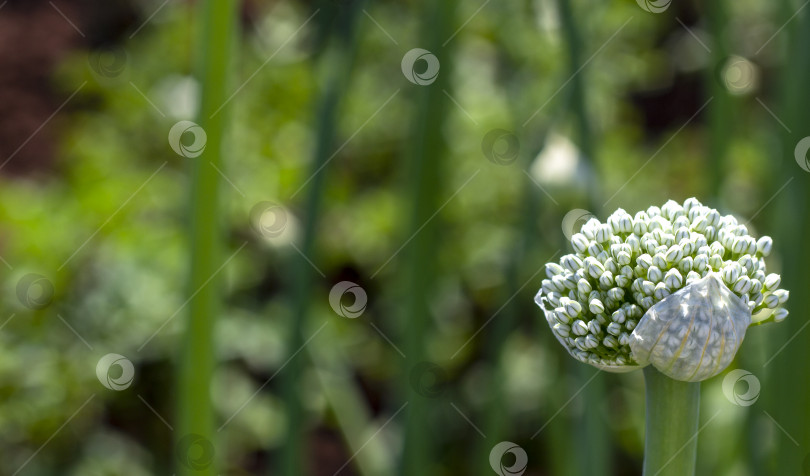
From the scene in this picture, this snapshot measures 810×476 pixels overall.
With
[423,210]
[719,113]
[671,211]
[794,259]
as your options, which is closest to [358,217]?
[719,113]

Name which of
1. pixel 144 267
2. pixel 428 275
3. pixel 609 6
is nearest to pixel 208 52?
pixel 428 275

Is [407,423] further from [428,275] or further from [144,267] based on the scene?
[144,267]

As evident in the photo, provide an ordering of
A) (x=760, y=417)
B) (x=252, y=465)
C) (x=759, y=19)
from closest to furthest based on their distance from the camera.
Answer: (x=760, y=417), (x=252, y=465), (x=759, y=19)

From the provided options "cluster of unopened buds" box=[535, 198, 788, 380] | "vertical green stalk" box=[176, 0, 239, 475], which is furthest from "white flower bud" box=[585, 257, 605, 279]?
"vertical green stalk" box=[176, 0, 239, 475]

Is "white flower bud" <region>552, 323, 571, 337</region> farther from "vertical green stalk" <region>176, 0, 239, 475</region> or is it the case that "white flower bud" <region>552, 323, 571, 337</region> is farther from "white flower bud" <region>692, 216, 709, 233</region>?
"vertical green stalk" <region>176, 0, 239, 475</region>

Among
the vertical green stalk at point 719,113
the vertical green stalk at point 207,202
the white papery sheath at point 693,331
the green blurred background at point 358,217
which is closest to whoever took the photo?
the white papery sheath at point 693,331

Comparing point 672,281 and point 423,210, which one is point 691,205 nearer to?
point 672,281

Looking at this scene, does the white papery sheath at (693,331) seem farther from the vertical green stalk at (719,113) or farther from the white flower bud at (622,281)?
the vertical green stalk at (719,113)

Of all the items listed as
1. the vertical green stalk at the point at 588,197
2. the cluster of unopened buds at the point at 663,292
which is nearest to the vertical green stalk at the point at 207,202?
the cluster of unopened buds at the point at 663,292
